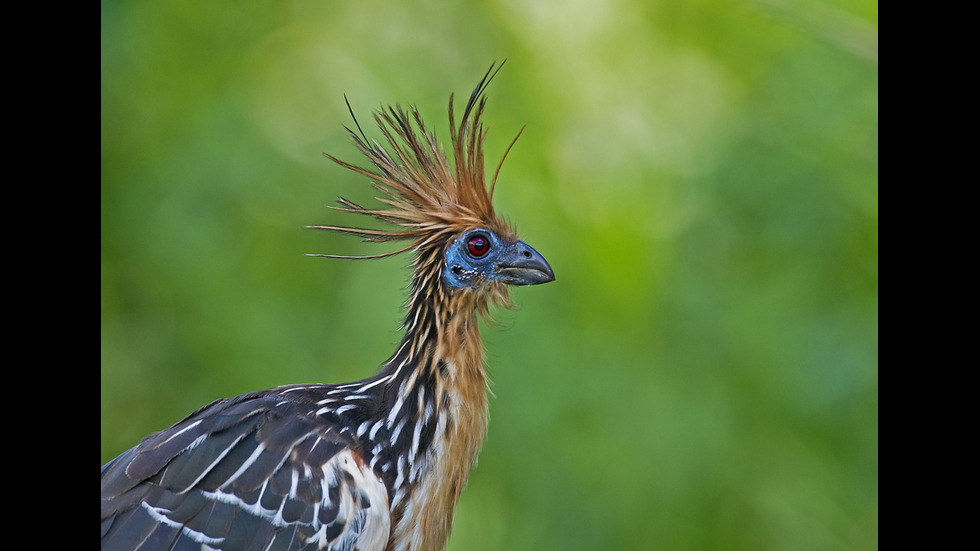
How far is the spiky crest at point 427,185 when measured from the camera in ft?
5.50

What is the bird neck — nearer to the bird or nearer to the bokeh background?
the bird

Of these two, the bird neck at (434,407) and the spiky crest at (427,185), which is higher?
the spiky crest at (427,185)

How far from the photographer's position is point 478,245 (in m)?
1.70

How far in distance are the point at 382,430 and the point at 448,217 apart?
1.54 ft

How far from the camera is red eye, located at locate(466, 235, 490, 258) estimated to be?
1.69 m

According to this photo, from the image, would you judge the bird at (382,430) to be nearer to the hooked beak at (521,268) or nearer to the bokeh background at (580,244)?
the hooked beak at (521,268)

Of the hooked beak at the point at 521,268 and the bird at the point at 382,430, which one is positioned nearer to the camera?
the bird at the point at 382,430

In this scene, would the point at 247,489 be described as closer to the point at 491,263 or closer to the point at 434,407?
the point at 434,407

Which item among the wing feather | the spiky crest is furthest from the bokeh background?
the wing feather

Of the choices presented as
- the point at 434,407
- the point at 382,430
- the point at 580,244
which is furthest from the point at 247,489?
the point at 580,244

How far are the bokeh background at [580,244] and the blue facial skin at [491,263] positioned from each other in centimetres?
59

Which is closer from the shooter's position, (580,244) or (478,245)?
(478,245)

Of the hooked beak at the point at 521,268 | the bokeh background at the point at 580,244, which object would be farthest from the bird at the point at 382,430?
the bokeh background at the point at 580,244

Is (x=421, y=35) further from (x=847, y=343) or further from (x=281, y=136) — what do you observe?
(x=847, y=343)
